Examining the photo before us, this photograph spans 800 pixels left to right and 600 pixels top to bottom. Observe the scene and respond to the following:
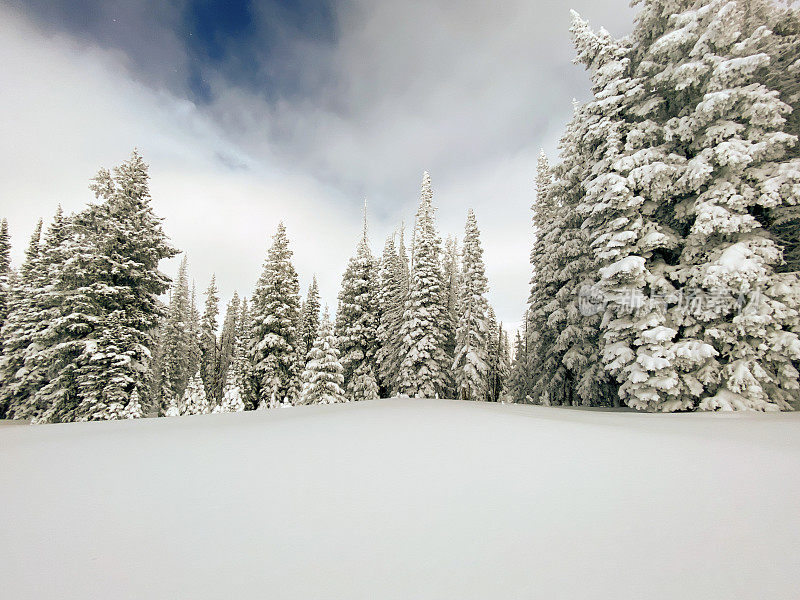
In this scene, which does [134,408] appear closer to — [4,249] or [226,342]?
[4,249]

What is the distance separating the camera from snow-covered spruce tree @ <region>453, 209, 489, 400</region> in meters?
23.4

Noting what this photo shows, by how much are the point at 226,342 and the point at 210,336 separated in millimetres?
4468

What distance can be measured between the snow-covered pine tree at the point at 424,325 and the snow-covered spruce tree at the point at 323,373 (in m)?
4.39

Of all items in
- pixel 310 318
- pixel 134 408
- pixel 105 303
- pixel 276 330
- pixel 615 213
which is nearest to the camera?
pixel 615 213

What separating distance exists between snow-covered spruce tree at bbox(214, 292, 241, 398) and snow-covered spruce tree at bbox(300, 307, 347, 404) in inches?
1039

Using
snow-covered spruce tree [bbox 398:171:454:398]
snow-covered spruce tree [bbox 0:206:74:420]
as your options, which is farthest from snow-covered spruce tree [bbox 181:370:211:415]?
snow-covered spruce tree [bbox 398:171:454:398]

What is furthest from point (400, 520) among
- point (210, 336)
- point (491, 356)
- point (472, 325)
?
point (210, 336)

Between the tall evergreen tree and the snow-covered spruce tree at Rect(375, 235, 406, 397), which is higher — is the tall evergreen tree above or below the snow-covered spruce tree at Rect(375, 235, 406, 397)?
above

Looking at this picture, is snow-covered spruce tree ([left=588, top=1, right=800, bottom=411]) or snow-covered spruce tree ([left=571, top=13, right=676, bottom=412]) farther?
snow-covered spruce tree ([left=571, top=13, right=676, bottom=412])

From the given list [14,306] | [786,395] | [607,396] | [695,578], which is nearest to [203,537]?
[695,578]

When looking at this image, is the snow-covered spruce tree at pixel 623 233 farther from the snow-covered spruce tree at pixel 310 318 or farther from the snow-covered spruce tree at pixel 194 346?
the snow-covered spruce tree at pixel 194 346

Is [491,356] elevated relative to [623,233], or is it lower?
lower

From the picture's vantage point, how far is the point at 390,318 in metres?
27.9

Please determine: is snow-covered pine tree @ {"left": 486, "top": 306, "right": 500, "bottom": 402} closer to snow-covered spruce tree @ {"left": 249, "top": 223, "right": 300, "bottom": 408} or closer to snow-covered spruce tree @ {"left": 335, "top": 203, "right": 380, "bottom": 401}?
snow-covered spruce tree @ {"left": 335, "top": 203, "right": 380, "bottom": 401}
